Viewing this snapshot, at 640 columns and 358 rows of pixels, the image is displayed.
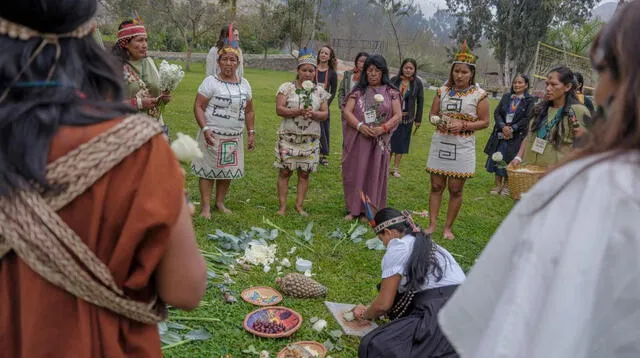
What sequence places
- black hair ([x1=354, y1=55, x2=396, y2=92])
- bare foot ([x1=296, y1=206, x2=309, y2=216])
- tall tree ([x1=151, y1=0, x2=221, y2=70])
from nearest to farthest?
black hair ([x1=354, y1=55, x2=396, y2=92]) < bare foot ([x1=296, y1=206, x2=309, y2=216]) < tall tree ([x1=151, y1=0, x2=221, y2=70])

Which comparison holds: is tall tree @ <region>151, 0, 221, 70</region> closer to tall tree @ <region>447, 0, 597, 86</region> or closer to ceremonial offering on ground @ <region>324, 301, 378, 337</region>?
tall tree @ <region>447, 0, 597, 86</region>

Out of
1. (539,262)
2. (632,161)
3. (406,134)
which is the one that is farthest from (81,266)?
(406,134)

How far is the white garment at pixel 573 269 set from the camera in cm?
113

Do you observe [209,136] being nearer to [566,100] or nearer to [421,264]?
[421,264]

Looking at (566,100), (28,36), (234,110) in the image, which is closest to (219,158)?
(234,110)

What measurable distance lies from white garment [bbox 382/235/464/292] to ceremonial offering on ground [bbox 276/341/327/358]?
0.65 meters

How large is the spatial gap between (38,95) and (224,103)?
14.4 ft

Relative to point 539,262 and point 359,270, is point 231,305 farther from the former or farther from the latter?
point 539,262

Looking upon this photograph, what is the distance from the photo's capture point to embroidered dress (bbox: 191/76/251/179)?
545cm

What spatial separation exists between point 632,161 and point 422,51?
51747mm

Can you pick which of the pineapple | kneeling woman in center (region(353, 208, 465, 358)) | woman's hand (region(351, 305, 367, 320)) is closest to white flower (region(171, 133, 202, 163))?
kneeling woman in center (region(353, 208, 465, 358))

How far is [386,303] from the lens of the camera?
3295 millimetres

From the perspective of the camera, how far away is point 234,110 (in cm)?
554

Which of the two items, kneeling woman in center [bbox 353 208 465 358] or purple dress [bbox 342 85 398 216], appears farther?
purple dress [bbox 342 85 398 216]
